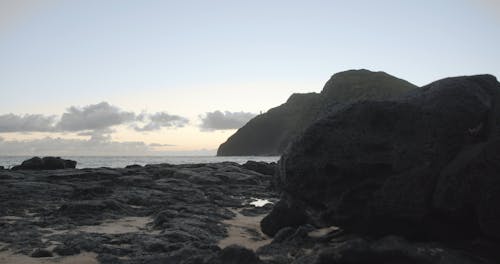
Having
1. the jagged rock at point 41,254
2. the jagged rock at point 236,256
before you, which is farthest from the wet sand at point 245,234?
the jagged rock at point 41,254

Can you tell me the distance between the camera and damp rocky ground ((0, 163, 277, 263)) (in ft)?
26.8

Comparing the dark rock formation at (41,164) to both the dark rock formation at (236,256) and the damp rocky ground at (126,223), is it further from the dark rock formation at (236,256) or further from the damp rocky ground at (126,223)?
the dark rock formation at (236,256)

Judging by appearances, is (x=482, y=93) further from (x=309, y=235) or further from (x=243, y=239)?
(x=243, y=239)

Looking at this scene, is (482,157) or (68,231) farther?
(68,231)

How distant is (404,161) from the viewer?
7.36 metres

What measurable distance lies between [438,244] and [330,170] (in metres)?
2.12

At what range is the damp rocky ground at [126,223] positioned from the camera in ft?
26.8

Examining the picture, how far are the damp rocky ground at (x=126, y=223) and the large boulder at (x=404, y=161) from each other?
6.86ft

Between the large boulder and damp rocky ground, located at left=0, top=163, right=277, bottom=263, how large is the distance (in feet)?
6.86

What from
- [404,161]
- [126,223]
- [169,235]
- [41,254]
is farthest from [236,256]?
[126,223]

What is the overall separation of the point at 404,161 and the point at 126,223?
7856mm

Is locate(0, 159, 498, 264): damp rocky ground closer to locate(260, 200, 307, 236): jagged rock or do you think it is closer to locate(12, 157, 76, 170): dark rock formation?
locate(260, 200, 307, 236): jagged rock

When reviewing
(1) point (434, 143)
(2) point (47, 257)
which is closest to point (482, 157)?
(1) point (434, 143)

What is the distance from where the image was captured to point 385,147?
298 inches
